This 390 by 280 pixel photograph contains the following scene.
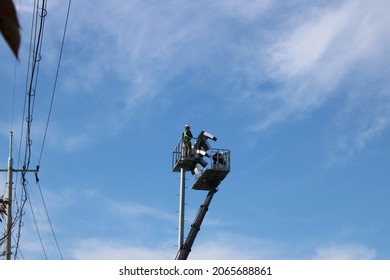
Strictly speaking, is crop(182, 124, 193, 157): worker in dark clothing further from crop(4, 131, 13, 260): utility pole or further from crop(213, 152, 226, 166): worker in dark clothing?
crop(4, 131, 13, 260): utility pole

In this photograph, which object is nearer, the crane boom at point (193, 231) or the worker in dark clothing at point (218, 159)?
the crane boom at point (193, 231)

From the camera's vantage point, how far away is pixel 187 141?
29.7 meters

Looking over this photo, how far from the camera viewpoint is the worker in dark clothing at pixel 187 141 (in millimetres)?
29609

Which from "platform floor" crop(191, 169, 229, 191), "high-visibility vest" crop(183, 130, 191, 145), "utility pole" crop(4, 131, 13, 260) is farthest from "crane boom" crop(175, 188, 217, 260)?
"utility pole" crop(4, 131, 13, 260)

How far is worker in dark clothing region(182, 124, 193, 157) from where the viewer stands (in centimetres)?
2961

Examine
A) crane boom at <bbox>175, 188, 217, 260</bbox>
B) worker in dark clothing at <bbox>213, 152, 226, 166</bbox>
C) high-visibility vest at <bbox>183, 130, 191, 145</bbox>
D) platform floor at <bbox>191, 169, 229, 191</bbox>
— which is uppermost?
high-visibility vest at <bbox>183, 130, 191, 145</bbox>

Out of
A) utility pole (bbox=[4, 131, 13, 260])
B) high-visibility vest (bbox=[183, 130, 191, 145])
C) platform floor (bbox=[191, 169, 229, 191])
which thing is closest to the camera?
utility pole (bbox=[4, 131, 13, 260])

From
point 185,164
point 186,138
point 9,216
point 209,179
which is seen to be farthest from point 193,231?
point 9,216

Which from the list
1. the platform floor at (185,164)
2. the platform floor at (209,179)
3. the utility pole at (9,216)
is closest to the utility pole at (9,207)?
the utility pole at (9,216)

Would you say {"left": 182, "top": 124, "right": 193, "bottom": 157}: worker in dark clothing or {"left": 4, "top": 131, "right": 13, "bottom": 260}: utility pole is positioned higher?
{"left": 182, "top": 124, "right": 193, "bottom": 157}: worker in dark clothing

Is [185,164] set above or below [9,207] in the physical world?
above

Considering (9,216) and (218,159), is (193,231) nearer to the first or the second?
(218,159)

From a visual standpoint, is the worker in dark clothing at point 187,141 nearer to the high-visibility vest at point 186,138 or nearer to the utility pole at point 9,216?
the high-visibility vest at point 186,138

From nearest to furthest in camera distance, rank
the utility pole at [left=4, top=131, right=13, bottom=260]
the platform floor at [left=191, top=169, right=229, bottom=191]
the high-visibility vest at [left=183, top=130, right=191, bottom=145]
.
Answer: the utility pole at [left=4, top=131, right=13, bottom=260] → the platform floor at [left=191, top=169, right=229, bottom=191] → the high-visibility vest at [left=183, top=130, right=191, bottom=145]
